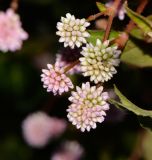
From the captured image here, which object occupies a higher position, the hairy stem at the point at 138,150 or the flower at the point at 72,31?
the flower at the point at 72,31

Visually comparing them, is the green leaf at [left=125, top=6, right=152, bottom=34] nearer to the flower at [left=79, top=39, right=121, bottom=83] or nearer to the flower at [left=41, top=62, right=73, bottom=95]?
the flower at [left=79, top=39, right=121, bottom=83]

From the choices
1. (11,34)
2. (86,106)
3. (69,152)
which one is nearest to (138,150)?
(69,152)

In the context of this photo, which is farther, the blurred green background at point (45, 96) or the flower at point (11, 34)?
the blurred green background at point (45, 96)

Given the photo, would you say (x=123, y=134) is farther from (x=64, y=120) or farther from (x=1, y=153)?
(x=1, y=153)

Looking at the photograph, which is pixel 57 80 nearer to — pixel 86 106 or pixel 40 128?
pixel 86 106

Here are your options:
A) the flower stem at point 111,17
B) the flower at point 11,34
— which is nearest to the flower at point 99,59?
the flower stem at point 111,17

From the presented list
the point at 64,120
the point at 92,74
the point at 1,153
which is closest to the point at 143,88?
the point at 64,120

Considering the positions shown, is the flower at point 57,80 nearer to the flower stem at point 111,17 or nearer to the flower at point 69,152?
the flower stem at point 111,17
